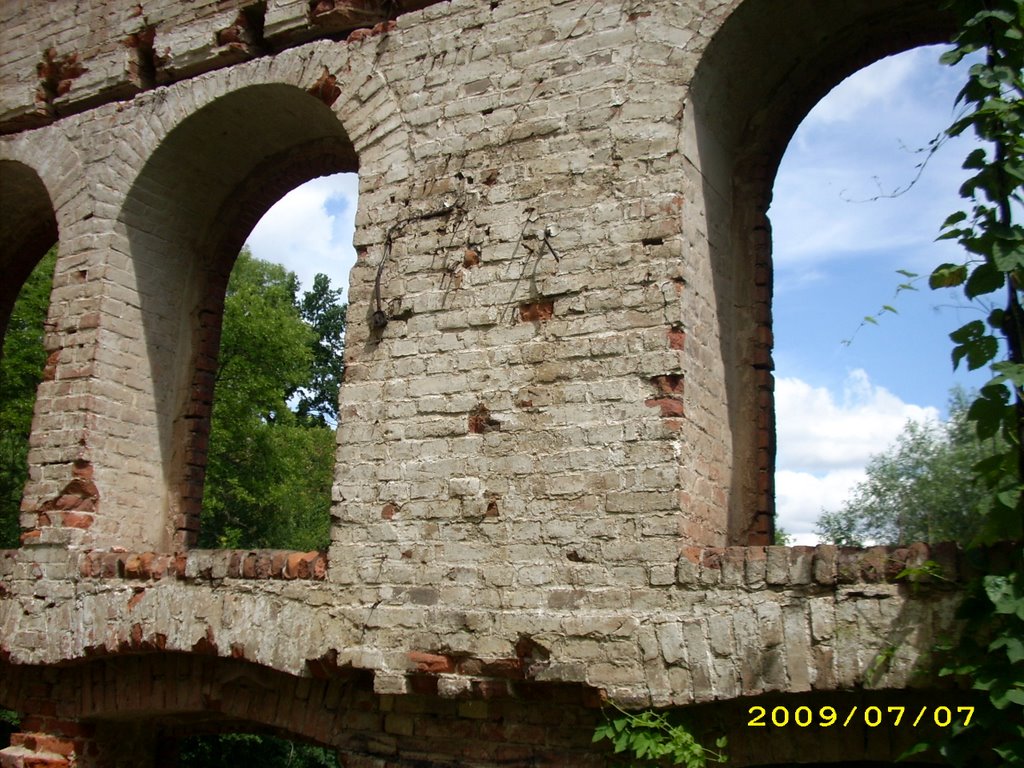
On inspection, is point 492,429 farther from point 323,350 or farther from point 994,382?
point 323,350

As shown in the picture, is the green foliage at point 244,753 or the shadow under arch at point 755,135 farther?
the green foliage at point 244,753

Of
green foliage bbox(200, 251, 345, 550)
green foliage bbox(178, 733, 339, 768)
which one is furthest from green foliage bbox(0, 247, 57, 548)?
green foliage bbox(178, 733, 339, 768)

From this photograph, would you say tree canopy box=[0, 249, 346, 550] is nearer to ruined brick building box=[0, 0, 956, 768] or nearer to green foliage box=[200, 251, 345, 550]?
green foliage box=[200, 251, 345, 550]

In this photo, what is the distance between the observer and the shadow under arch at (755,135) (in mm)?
4863

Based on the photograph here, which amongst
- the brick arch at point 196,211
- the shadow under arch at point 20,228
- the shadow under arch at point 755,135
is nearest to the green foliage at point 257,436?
the shadow under arch at point 20,228

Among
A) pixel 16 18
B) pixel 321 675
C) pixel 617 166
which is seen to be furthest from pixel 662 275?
pixel 16 18

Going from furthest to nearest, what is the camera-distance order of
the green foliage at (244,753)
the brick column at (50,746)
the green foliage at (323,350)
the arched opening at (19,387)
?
the green foliage at (323,350) < the arched opening at (19,387) < the green foliage at (244,753) < the brick column at (50,746)

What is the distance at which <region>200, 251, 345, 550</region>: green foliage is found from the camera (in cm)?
1894

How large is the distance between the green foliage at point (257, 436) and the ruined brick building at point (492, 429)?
11.5m

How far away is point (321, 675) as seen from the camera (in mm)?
4879

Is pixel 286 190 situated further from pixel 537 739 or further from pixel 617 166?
pixel 537 739

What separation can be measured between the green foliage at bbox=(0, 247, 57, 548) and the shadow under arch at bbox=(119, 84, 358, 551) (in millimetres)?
9491

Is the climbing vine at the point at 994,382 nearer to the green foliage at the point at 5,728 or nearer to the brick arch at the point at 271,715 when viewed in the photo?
the brick arch at the point at 271,715

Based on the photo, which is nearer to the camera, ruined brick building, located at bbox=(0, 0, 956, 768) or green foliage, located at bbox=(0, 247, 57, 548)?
ruined brick building, located at bbox=(0, 0, 956, 768)
